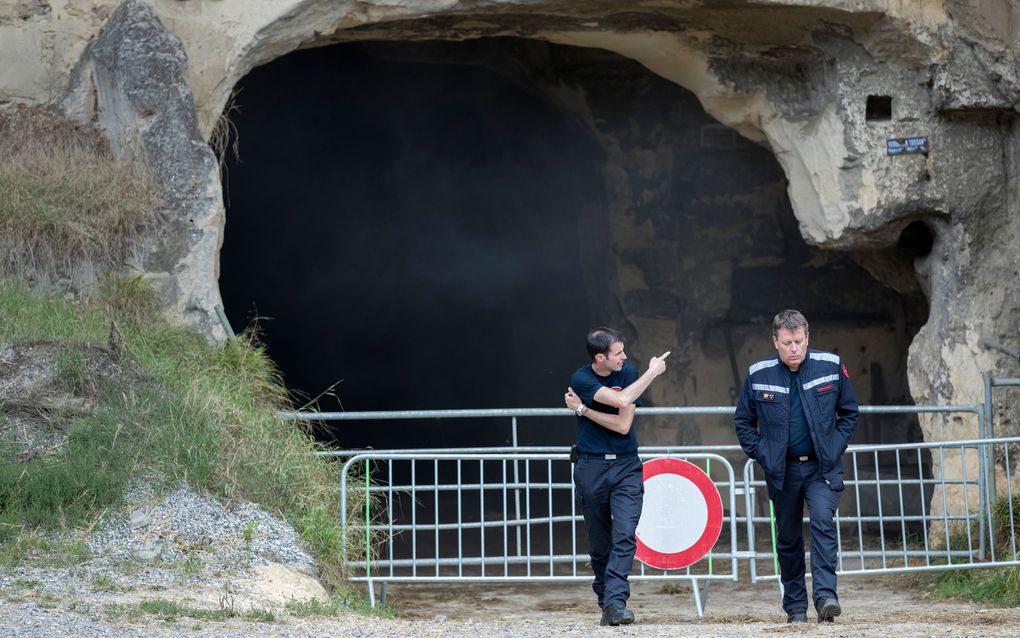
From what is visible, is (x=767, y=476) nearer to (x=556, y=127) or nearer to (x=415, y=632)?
(x=415, y=632)

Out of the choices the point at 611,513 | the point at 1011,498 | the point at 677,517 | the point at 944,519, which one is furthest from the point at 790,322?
the point at 1011,498

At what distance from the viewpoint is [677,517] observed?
6.79 m

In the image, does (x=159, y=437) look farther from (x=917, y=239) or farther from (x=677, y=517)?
(x=917, y=239)

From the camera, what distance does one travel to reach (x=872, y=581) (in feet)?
28.1

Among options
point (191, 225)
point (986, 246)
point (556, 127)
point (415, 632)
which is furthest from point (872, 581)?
point (556, 127)

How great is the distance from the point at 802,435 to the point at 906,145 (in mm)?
4364

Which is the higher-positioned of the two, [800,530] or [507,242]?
[507,242]

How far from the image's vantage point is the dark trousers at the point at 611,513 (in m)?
5.49

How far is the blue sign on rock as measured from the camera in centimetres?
907

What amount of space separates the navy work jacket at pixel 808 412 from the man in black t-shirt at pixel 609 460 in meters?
0.46

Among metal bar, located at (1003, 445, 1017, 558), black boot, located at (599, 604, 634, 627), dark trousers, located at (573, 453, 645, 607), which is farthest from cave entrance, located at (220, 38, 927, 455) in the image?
black boot, located at (599, 604, 634, 627)

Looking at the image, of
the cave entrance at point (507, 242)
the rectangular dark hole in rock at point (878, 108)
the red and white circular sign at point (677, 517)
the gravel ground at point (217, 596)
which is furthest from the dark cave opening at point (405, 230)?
the gravel ground at point (217, 596)

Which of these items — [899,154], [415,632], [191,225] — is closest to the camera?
[415,632]

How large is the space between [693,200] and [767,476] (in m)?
7.44
